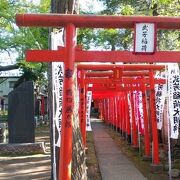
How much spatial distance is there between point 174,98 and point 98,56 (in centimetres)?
570

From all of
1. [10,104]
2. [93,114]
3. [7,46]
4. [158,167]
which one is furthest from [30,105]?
[93,114]

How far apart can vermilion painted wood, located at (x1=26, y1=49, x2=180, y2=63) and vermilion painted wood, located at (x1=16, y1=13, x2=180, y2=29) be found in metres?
0.38

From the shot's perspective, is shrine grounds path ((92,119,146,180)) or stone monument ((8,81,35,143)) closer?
shrine grounds path ((92,119,146,180))

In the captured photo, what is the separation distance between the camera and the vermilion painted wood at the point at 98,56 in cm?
617

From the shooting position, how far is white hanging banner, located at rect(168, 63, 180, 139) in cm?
1132

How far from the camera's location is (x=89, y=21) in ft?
Answer: 19.9

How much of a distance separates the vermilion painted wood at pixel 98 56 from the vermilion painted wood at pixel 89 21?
38cm

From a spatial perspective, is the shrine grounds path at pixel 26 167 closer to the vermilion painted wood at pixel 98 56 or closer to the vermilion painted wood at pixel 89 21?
the vermilion painted wood at pixel 98 56

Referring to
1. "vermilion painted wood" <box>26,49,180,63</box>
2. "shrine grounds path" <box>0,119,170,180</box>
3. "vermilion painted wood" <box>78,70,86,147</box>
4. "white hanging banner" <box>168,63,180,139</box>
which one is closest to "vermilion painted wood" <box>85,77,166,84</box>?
"vermilion painted wood" <box>78,70,86,147</box>

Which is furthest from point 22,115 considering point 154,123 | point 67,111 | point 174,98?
point 67,111

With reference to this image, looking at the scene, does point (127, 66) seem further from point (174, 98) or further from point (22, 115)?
point (22, 115)

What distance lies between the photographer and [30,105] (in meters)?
16.0

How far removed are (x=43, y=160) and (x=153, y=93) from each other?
154 inches

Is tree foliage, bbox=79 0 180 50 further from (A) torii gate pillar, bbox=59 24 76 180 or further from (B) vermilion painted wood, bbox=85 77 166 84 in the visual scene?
(A) torii gate pillar, bbox=59 24 76 180
